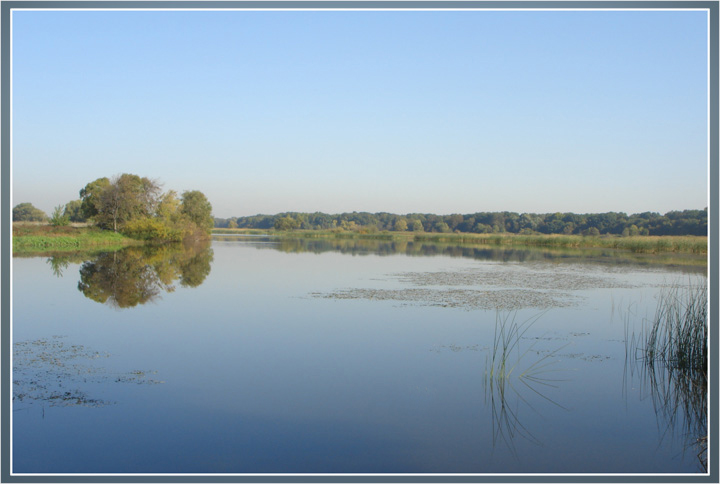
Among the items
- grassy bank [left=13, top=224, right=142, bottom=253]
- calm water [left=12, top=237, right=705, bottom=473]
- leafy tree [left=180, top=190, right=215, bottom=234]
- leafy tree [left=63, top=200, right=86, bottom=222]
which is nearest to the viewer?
calm water [left=12, top=237, right=705, bottom=473]

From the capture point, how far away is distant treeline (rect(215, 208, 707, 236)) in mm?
31938

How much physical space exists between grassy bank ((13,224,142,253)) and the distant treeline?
2828 cm

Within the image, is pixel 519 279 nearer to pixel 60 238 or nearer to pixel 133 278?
pixel 133 278

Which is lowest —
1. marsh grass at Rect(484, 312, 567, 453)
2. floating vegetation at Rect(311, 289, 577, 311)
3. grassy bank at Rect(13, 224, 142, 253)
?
marsh grass at Rect(484, 312, 567, 453)

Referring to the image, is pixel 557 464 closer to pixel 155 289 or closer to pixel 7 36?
pixel 7 36

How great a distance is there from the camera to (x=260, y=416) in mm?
4652

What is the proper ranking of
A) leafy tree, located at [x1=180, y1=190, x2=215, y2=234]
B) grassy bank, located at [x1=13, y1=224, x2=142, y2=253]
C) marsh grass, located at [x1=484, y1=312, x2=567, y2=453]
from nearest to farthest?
marsh grass, located at [x1=484, y1=312, x2=567, y2=453] < grassy bank, located at [x1=13, y1=224, x2=142, y2=253] < leafy tree, located at [x1=180, y1=190, x2=215, y2=234]

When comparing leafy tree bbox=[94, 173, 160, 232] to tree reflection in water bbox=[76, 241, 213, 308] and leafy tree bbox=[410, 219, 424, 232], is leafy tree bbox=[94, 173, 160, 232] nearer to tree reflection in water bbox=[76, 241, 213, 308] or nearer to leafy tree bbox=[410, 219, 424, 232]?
tree reflection in water bbox=[76, 241, 213, 308]

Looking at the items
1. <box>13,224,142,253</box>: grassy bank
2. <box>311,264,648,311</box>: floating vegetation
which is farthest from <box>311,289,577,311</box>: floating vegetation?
<box>13,224,142,253</box>: grassy bank

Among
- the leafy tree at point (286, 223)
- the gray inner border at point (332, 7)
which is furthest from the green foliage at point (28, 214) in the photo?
the leafy tree at point (286, 223)

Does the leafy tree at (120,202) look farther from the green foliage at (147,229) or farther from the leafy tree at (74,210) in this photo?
the leafy tree at (74,210)

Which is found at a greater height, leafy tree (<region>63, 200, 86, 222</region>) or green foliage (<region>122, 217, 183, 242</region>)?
leafy tree (<region>63, 200, 86, 222</region>)

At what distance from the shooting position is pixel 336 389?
5398 millimetres

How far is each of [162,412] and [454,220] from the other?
70.1 m
